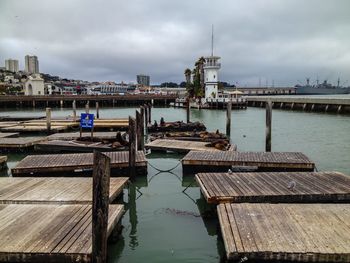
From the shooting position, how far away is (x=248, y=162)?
11.8 metres

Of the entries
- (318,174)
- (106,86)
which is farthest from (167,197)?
(106,86)

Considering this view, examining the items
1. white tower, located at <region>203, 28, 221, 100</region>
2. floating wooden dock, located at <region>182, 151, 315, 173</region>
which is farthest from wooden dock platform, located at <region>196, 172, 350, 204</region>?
white tower, located at <region>203, 28, 221, 100</region>

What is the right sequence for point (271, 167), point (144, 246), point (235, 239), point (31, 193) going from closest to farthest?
point (235, 239), point (144, 246), point (31, 193), point (271, 167)

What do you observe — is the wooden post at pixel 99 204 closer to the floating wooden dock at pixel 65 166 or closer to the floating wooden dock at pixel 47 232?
the floating wooden dock at pixel 47 232

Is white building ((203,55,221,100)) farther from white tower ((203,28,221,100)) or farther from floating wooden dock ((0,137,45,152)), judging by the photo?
floating wooden dock ((0,137,45,152))

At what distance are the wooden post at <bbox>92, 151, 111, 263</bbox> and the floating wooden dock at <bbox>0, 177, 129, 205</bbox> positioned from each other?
241cm

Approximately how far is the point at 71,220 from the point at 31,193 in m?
2.32

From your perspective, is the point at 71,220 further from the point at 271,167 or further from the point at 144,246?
the point at 271,167

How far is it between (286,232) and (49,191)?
17.6 ft

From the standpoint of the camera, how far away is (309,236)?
5605 millimetres

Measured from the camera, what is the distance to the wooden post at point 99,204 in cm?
489

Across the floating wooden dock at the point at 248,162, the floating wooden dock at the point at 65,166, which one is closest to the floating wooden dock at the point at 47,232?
the floating wooden dock at the point at 65,166

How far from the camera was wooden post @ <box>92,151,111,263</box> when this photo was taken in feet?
16.1

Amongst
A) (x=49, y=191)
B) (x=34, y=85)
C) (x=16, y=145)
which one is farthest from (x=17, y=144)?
(x=34, y=85)
